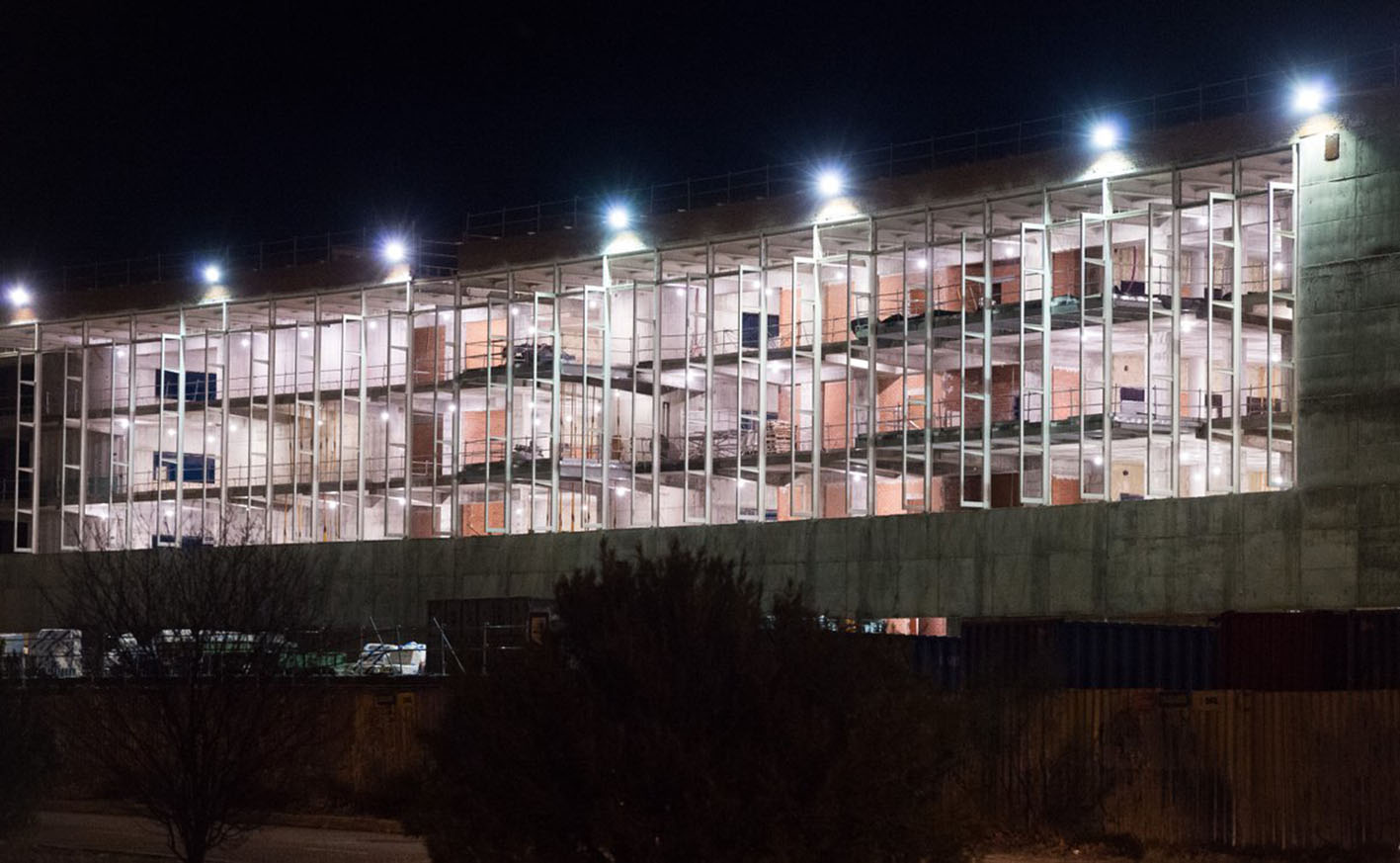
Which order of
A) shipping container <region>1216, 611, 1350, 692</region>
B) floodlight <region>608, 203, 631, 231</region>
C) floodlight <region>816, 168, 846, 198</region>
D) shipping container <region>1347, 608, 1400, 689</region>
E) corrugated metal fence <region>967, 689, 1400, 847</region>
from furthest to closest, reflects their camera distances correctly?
floodlight <region>608, 203, 631, 231</region> → floodlight <region>816, 168, 846, 198</region> → shipping container <region>1216, 611, 1350, 692</region> → shipping container <region>1347, 608, 1400, 689</region> → corrugated metal fence <region>967, 689, 1400, 847</region>

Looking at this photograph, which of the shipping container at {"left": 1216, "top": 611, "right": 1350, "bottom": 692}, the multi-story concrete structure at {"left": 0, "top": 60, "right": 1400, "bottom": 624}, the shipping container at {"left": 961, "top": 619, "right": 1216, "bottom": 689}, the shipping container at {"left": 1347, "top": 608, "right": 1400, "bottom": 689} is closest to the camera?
the shipping container at {"left": 961, "top": 619, "right": 1216, "bottom": 689}

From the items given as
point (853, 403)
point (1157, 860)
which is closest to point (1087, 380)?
point (853, 403)

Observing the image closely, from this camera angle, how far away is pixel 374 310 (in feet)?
253

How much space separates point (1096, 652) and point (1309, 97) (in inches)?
846

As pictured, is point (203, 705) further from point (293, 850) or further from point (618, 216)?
point (618, 216)

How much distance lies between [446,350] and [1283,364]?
35.6 metres

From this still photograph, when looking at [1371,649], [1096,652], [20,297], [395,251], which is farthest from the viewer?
[20,297]

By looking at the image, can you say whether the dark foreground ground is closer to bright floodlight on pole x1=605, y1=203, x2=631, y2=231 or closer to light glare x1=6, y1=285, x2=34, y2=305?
bright floodlight on pole x1=605, y1=203, x2=631, y2=231

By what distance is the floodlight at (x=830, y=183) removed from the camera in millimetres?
63375

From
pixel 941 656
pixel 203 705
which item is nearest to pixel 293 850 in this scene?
pixel 203 705

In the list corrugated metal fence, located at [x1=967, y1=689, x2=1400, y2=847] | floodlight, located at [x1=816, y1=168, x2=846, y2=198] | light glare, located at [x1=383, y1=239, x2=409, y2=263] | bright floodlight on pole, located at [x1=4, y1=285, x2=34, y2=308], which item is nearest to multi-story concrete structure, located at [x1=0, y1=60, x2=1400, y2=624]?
floodlight, located at [x1=816, y1=168, x2=846, y2=198]

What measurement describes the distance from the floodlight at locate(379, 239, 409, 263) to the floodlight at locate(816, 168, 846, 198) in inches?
736

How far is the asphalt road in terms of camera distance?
2878 centimetres

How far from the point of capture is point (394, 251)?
74.4 meters
